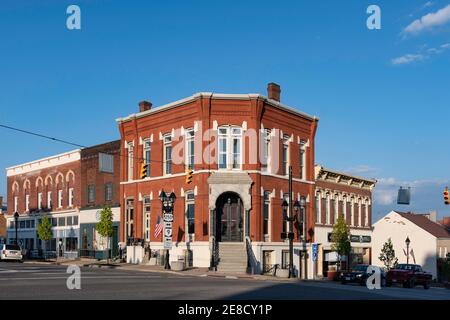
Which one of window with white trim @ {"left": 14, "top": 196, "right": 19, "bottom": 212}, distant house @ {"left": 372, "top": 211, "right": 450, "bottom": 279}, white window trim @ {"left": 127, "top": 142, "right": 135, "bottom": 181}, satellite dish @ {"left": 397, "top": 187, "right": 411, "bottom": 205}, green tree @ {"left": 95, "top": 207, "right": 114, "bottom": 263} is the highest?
white window trim @ {"left": 127, "top": 142, "right": 135, "bottom": 181}

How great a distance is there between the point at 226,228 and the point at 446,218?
65697mm

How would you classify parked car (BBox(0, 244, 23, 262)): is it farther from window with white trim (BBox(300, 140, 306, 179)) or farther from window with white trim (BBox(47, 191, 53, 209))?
window with white trim (BBox(300, 140, 306, 179))

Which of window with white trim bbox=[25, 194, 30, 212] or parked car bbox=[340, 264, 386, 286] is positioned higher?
window with white trim bbox=[25, 194, 30, 212]

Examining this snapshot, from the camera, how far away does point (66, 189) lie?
59688 mm

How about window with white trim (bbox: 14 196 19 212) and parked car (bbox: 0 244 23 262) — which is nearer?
parked car (bbox: 0 244 23 262)

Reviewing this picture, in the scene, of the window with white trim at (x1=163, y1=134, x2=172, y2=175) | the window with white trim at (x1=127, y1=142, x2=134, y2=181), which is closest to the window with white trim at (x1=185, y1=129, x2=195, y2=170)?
the window with white trim at (x1=163, y1=134, x2=172, y2=175)

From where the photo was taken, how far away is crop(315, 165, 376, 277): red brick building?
50.1m

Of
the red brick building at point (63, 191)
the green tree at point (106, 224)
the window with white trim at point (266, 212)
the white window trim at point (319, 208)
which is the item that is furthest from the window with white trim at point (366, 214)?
the green tree at point (106, 224)

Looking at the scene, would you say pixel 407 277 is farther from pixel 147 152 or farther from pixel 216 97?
pixel 147 152

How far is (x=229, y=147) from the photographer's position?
40594mm

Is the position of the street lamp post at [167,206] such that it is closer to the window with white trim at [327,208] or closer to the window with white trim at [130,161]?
the window with white trim at [130,161]

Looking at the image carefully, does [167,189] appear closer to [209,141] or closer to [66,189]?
[209,141]

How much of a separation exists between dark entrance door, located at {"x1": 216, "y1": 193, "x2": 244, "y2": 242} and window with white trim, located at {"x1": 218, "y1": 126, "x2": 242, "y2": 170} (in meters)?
2.15

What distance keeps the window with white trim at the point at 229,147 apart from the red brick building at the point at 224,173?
0.07 meters
